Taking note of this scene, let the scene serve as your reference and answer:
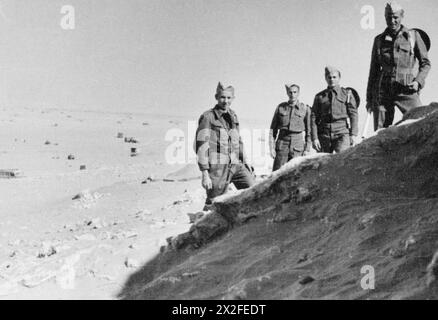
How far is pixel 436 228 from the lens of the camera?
11.0 feet

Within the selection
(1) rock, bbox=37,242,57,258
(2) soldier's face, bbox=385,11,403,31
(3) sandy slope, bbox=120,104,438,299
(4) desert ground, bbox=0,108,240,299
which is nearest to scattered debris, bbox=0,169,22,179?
(4) desert ground, bbox=0,108,240,299

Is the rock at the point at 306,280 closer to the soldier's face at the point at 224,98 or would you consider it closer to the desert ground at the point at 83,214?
the desert ground at the point at 83,214

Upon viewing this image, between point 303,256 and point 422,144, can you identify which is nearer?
point 303,256

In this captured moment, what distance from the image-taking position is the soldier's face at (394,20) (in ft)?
18.3

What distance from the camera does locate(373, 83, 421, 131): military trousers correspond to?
227 inches

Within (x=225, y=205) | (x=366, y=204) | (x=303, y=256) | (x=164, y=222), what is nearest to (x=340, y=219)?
(x=366, y=204)

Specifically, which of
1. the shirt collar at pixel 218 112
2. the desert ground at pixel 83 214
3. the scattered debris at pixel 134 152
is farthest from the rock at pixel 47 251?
the scattered debris at pixel 134 152

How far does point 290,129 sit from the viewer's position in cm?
668

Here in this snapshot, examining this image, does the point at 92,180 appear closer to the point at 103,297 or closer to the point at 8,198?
the point at 8,198

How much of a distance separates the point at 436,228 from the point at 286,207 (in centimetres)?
153

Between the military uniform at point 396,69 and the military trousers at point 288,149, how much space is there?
1.07 meters

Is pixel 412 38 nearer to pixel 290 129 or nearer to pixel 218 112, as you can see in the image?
pixel 290 129

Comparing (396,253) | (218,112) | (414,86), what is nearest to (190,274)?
(396,253)

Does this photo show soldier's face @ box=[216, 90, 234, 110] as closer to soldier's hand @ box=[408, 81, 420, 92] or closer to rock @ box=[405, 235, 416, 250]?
soldier's hand @ box=[408, 81, 420, 92]
